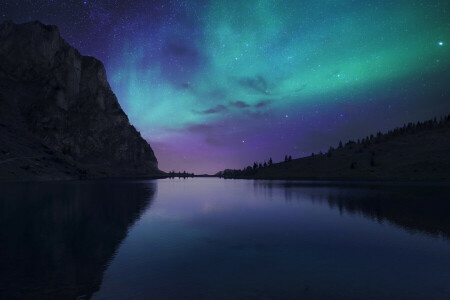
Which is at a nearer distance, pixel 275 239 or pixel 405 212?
pixel 275 239

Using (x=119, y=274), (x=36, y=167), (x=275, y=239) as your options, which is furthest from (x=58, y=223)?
(x=36, y=167)

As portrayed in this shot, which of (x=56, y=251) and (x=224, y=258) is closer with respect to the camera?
(x=224, y=258)

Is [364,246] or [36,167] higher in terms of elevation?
[36,167]

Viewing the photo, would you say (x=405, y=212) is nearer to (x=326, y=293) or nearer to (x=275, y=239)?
(x=275, y=239)

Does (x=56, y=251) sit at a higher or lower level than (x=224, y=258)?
higher

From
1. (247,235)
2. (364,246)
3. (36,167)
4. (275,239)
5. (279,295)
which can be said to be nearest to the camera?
(279,295)

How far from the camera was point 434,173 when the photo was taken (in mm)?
150625

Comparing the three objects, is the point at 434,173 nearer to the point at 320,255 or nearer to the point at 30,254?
the point at 320,255

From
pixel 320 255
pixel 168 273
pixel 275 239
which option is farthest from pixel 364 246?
pixel 168 273

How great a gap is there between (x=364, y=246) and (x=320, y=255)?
15.6 ft

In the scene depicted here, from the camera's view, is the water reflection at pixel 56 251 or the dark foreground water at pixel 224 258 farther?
the water reflection at pixel 56 251

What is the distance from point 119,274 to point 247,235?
13.4m

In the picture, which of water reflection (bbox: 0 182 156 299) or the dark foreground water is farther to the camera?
water reflection (bbox: 0 182 156 299)

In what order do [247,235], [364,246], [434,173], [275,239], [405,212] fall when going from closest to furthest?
[364,246] → [275,239] → [247,235] → [405,212] → [434,173]
